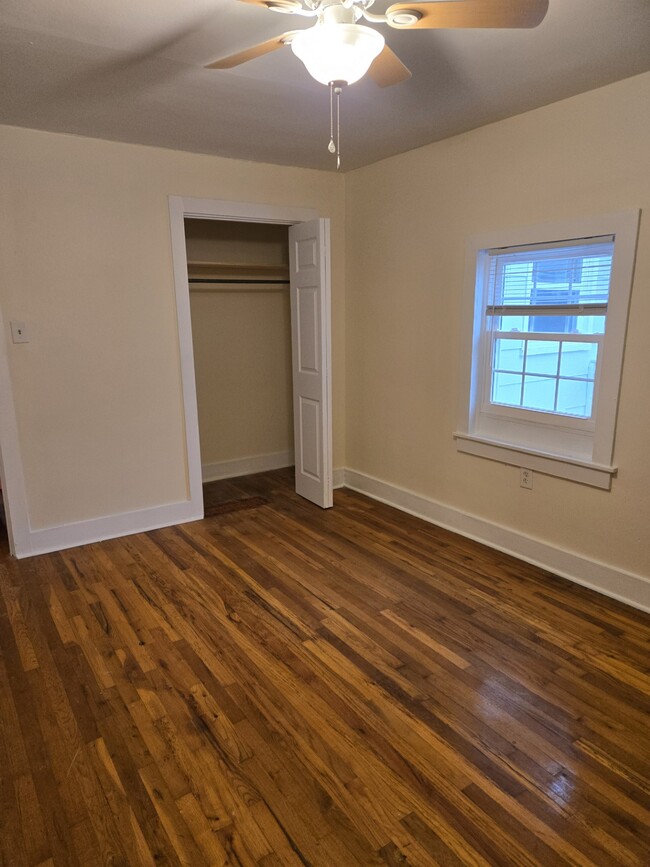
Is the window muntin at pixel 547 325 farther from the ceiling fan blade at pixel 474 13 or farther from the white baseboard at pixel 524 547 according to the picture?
the ceiling fan blade at pixel 474 13

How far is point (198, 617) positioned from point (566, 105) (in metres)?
3.11

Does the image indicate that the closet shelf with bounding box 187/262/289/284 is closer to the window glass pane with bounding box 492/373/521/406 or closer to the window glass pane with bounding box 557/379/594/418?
the window glass pane with bounding box 492/373/521/406

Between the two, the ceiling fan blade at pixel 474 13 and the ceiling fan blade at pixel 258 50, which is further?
the ceiling fan blade at pixel 258 50

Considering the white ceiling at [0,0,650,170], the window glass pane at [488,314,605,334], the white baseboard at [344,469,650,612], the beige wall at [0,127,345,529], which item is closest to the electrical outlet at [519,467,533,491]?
the white baseboard at [344,469,650,612]

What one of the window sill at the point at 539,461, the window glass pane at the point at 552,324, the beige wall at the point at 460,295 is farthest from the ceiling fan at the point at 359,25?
the window sill at the point at 539,461

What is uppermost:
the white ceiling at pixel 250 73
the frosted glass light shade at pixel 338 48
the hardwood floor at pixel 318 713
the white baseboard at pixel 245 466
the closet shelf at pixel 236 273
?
the white ceiling at pixel 250 73

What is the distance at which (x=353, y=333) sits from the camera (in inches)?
172

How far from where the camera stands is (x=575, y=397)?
2.94 metres

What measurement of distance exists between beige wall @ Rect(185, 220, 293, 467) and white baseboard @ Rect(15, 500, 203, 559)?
1.02m

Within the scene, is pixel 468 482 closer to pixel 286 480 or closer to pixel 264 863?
pixel 286 480

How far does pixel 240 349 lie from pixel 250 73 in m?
2.74

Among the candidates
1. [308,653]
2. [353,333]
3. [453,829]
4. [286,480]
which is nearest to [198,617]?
[308,653]

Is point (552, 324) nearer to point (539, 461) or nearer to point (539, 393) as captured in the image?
point (539, 393)

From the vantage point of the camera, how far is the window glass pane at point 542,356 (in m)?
Result: 3.01
